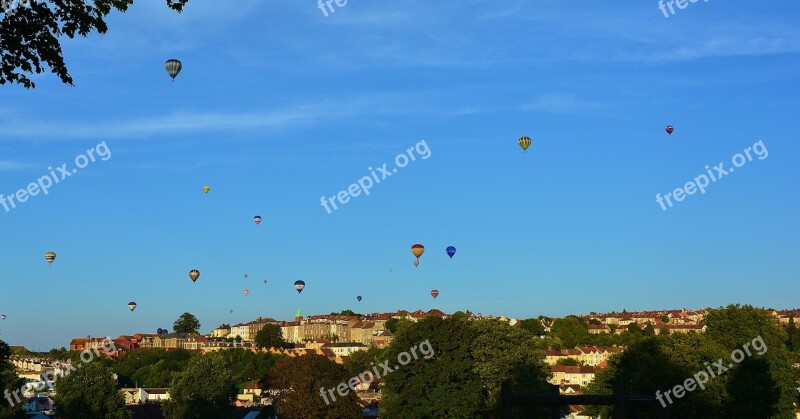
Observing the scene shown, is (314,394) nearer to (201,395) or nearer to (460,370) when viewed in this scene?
(460,370)

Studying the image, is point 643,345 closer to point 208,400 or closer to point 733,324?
point 733,324

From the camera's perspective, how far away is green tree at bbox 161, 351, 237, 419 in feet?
257

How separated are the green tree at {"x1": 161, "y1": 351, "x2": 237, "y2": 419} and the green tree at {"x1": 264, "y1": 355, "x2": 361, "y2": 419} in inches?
535

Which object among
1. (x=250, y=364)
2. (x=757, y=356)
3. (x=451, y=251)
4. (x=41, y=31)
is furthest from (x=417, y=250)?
(x=41, y=31)

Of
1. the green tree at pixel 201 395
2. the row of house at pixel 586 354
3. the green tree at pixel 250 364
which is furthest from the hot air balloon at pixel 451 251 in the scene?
the row of house at pixel 586 354

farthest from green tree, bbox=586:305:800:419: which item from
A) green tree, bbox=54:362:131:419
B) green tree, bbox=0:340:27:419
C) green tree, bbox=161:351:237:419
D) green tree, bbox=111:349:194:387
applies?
green tree, bbox=111:349:194:387

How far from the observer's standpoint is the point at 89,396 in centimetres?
7375

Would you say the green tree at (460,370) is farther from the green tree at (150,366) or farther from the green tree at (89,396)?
the green tree at (150,366)

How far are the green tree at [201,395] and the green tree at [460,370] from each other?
2486 centimetres

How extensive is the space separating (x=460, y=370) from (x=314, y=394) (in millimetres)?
12721

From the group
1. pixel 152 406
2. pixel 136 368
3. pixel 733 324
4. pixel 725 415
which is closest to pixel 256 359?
pixel 136 368

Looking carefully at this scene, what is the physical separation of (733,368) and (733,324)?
12.5 metres

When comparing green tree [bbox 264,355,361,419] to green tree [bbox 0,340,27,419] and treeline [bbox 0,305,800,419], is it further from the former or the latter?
green tree [bbox 0,340,27,419]

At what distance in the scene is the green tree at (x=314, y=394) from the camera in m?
63.5
